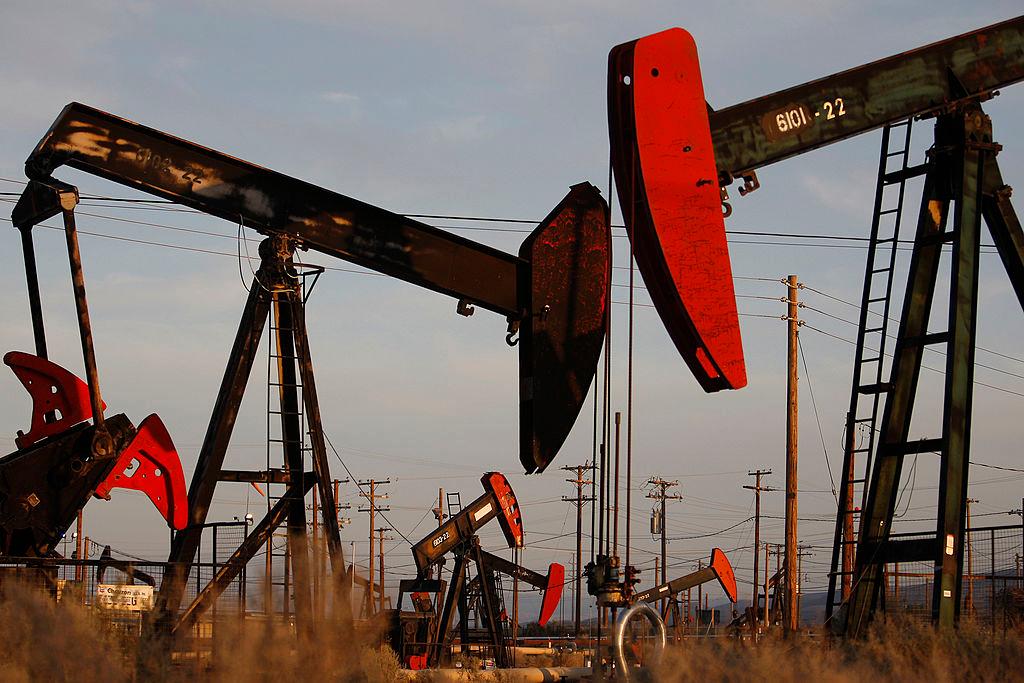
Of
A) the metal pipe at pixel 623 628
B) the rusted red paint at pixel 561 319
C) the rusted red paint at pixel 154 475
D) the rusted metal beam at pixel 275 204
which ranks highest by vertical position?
the rusted metal beam at pixel 275 204

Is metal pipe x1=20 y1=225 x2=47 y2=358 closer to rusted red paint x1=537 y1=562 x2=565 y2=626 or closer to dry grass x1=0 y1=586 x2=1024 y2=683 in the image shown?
dry grass x1=0 y1=586 x2=1024 y2=683

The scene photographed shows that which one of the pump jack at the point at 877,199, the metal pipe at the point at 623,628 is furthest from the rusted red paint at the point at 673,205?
the metal pipe at the point at 623,628

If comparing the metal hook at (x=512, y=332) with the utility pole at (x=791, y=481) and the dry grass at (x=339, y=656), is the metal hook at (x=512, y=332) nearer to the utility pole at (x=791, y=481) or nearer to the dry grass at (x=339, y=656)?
the dry grass at (x=339, y=656)

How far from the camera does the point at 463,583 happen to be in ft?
53.5

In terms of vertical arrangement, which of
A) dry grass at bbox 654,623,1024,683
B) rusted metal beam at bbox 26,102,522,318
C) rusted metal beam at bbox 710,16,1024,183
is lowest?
dry grass at bbox 654,623,1024,683

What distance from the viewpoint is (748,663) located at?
23.8 ft

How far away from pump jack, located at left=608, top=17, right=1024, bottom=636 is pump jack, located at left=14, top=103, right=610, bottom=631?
0.82m

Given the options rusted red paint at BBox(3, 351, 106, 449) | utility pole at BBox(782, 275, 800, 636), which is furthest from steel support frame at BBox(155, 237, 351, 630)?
utility pole at BBox(782, 275, 800, 636)

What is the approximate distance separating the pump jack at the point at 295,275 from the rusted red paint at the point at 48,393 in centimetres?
45

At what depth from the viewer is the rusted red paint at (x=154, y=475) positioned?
348 inches

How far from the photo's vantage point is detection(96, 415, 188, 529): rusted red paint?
8.84 meters

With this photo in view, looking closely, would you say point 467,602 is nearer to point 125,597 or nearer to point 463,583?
point 463,583

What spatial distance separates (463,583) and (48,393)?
8402 millimetres

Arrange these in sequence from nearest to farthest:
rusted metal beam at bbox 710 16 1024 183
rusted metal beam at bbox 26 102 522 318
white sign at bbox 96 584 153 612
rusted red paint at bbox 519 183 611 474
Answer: white sign at bbox 96 584 153 612 < rusted red paint at bbox 519 183 611 474 < rusted metal beam at bbox 710 16 1024 183 < rusted metal beam at bbox 26 102 522 318
